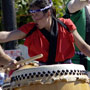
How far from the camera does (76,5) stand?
15.6 ft

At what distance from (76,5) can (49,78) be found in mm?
1302

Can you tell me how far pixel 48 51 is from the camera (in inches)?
165

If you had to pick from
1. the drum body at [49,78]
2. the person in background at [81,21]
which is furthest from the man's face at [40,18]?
the person in background at [81,21]

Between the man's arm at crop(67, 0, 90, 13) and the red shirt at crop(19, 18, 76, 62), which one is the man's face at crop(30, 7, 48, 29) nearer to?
the red shirt at crop(19, 18, 76, 62)

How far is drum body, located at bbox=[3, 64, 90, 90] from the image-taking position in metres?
3.68

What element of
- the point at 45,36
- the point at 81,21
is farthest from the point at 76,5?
the point at 45,36

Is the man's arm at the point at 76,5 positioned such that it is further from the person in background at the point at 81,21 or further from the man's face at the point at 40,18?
the man's face at the point at 40,18

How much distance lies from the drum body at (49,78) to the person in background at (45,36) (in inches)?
18.2

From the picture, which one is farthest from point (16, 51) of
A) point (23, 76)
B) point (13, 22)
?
point (23, 76)

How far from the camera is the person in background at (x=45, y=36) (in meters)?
4.16

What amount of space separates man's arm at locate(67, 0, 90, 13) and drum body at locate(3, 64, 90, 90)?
43.7 inches

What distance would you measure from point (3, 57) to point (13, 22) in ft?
9.05

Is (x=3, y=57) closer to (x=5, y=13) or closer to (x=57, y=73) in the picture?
(x=57, y=73)

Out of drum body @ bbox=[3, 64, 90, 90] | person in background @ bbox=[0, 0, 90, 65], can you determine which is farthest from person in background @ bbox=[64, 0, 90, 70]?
drum body @ bbox=[3, 64, 90, 90]
